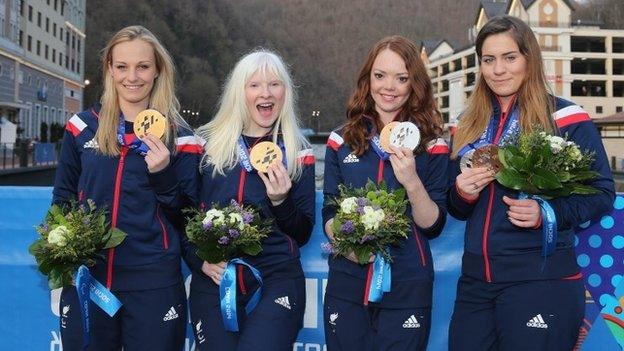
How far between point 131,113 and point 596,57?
87266 mm

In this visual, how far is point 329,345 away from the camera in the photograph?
10.3 feet

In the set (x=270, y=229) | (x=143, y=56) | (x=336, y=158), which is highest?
(x=143, y=56)

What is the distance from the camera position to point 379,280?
9.70 ft

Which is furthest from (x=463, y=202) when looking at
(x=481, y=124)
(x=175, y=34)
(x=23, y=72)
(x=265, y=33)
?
(x=175, y=34)

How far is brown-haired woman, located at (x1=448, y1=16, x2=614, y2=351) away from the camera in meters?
2.89

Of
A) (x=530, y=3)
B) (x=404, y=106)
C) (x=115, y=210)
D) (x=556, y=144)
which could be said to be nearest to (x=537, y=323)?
(x=556, y=144)

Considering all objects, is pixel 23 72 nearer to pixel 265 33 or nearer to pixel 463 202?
pixel 463 202

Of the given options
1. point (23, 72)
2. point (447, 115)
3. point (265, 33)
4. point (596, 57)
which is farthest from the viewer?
point (265, 33)

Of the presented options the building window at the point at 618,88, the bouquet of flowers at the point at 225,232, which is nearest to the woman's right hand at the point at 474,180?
the bouquet of flowers at the point at 225,232

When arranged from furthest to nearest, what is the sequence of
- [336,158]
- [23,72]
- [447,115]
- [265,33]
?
[265,33], [447,115], [23,72], [336,158]

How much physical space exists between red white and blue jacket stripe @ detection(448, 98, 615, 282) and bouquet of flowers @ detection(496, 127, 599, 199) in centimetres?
16

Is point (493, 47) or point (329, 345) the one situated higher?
point (493, 47)

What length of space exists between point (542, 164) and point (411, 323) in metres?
0.99

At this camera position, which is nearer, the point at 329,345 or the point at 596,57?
the point at 329,345
